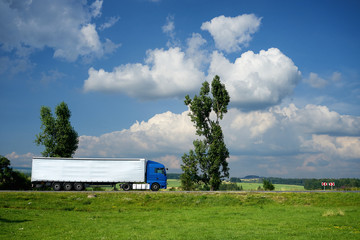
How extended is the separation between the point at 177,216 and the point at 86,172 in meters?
20.9

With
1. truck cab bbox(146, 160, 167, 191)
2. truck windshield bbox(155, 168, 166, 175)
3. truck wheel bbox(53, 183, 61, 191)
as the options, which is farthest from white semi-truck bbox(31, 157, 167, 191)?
truck windshield bbox(155, 168, 166, 175)

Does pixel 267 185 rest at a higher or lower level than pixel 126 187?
lower

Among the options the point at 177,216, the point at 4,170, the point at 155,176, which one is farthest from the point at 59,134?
the point at 177,216

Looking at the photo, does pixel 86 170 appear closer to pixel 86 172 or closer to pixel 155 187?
pixel 86 172

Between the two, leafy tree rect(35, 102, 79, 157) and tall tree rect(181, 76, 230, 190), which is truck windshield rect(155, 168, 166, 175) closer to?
tall tree rect(181, 76, 230, 190)

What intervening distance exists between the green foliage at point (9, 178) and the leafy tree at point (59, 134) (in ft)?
20.0

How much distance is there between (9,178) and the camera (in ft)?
156

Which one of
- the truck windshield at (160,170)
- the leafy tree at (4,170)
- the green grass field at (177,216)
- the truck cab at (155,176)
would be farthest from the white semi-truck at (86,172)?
the leafy tree at (4,170)

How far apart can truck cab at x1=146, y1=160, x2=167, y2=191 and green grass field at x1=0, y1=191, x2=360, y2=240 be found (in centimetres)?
750

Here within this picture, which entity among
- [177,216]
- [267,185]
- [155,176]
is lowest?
[177,216]

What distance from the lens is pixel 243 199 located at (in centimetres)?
3238

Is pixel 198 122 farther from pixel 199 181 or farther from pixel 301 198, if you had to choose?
pixel 301 198

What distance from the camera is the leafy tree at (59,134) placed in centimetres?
5459

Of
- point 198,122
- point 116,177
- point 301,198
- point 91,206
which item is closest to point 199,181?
point 198,122
